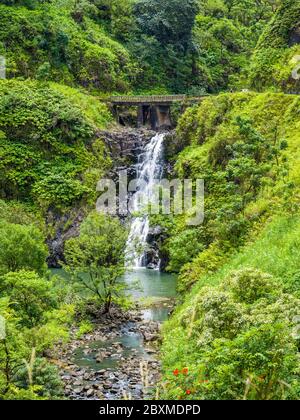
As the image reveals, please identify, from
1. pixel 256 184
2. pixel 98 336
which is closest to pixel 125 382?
pixel 98 336

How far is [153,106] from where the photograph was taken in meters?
55.3

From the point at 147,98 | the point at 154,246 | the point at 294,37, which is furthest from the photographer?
the point at 147,98

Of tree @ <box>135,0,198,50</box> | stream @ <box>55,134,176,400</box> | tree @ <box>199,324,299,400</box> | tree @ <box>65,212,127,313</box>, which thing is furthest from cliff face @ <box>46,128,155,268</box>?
tree @ <box>199,324,299,400</box>

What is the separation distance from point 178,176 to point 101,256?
1932 centimetres

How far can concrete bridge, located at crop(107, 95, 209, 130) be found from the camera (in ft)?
175

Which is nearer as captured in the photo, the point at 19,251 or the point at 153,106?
the point at 19,251

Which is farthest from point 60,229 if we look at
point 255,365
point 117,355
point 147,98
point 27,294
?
point 255,365

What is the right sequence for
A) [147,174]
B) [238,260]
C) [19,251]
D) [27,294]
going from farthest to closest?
1. [147,174]
2. [19,251]
3. [238,260]
4. [27,294]

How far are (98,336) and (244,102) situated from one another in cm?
2512

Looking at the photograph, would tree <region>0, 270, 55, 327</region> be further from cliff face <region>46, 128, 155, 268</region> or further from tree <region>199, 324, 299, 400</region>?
cliff face <region>46, 128, 155, 268</region>

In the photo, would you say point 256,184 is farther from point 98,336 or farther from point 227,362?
point 227,362

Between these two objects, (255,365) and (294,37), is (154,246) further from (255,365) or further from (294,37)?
(255,365)

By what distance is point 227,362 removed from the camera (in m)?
11.4

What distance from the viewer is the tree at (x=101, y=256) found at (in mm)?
26656
